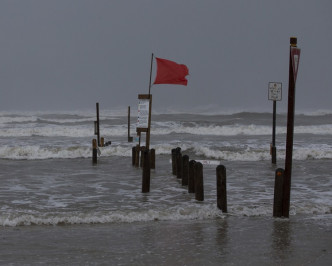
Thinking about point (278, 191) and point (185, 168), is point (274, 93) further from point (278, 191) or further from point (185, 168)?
point (278, 191)

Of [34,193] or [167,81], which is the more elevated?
[167,81]

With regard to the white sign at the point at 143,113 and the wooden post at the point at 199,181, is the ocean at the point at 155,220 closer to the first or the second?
the wooden post at the point at 199,181

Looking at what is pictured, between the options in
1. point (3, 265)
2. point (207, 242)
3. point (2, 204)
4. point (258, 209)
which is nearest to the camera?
point (3, 265)

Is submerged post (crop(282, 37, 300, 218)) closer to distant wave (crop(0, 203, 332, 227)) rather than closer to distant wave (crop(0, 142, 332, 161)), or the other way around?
distant wave (crop(0, 203, 332, 227))

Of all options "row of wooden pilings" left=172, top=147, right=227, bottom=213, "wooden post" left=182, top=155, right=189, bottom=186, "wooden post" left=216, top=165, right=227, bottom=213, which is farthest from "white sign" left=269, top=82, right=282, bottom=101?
"wooden post" left=216, top=165, right=227, bottom=213

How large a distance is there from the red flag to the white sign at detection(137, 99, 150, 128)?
84cm

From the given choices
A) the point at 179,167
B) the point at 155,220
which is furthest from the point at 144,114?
the point at 155,220

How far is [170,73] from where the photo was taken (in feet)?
48.7

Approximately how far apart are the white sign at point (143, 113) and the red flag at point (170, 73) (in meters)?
0.84

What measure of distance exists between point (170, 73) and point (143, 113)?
131 centimetres

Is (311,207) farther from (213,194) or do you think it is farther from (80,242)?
(80,242)

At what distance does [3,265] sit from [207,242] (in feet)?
9.18

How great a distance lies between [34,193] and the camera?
1334 centimetres

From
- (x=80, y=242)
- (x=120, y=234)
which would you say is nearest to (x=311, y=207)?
(x=120, y=234)
